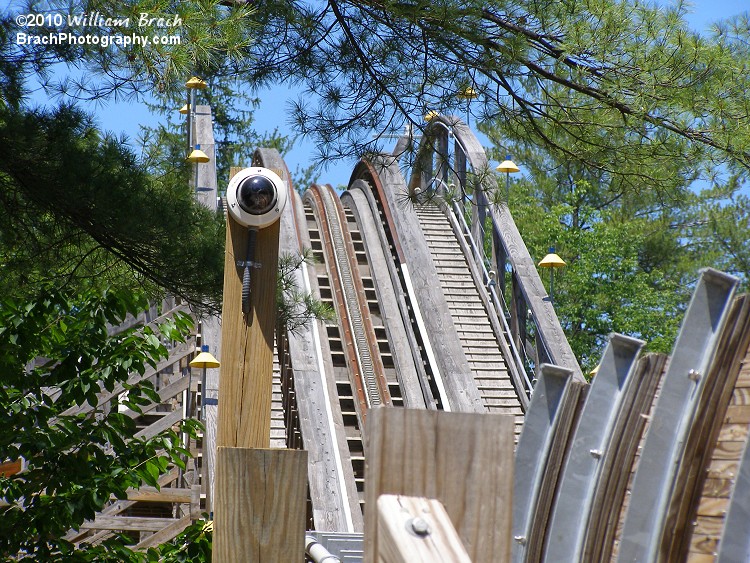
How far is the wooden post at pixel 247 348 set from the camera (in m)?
2.78

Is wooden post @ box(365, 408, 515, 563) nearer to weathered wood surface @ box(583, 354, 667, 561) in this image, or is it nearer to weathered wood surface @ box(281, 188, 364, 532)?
weathered wood surface @ box(583, 354, 667, 561)

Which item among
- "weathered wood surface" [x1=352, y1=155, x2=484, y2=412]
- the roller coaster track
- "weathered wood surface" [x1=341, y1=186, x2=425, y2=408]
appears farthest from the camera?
"weathered wood surface" [x1=341, y1=186, x2=425, y2=408]

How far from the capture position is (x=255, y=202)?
2.95 meters

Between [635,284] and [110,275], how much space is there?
2039 centimetres

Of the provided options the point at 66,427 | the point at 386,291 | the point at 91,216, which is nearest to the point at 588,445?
the point at 66,427

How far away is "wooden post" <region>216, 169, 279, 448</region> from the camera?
9.11 feet

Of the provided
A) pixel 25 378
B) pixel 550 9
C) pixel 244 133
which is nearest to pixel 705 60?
pixel 550 9

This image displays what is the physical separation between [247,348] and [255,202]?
1.47 feet

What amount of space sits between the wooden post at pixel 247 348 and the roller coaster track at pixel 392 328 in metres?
6.41

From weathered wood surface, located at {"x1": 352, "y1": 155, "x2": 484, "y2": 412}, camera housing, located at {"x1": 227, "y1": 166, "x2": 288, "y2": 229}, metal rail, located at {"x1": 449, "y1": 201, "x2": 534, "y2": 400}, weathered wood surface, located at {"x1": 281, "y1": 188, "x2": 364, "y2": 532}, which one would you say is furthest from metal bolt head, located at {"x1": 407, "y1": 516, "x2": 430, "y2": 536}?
metal rail, located at {"x1": 449, "y1": 201, "x2": 534, "y2": 400}

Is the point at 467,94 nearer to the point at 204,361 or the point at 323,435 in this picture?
the point at 323,435

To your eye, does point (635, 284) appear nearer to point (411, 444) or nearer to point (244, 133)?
point (244, 133)

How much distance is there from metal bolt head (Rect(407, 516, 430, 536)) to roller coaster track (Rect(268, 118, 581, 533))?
8.05m

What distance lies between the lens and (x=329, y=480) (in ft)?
31.2
